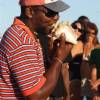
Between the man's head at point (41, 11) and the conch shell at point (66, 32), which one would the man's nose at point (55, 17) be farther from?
the conch shell at point (66, 32)

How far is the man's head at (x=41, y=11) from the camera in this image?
3613mm

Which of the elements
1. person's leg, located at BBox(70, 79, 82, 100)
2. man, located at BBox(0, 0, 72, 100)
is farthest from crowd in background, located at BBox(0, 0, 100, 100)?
person's leg, located at BBox(70, 79, 82, 100)

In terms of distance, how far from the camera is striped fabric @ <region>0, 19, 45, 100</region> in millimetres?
3379

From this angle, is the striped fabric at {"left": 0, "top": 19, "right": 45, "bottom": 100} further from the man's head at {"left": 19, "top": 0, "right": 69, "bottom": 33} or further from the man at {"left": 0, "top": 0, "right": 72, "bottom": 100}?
the man's head at {"left": 19, "top": 0, "right": 69, "bottom": 33}

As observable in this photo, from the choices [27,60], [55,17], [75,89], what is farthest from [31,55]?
[75,89]

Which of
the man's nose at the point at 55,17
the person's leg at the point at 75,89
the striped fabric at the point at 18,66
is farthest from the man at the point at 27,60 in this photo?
the person's leg at the point at 75,89

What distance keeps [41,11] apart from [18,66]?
50cm

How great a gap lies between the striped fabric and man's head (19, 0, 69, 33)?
17cm

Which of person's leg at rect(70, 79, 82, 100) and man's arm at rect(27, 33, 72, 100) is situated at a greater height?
man's arm at rect(27, 33, 72, 100)

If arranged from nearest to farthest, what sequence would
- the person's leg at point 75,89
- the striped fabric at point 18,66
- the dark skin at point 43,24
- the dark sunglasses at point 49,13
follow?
the striped fabric at point 18,66, the dark skin at point 43,24, the dark sunglasses at point 49,13, the person's leg at point 75,89

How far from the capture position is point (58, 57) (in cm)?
358

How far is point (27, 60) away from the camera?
339 centimetres

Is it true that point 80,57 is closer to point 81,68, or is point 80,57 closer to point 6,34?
point 81,68

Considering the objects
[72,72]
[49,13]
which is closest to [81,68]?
[72,72]
